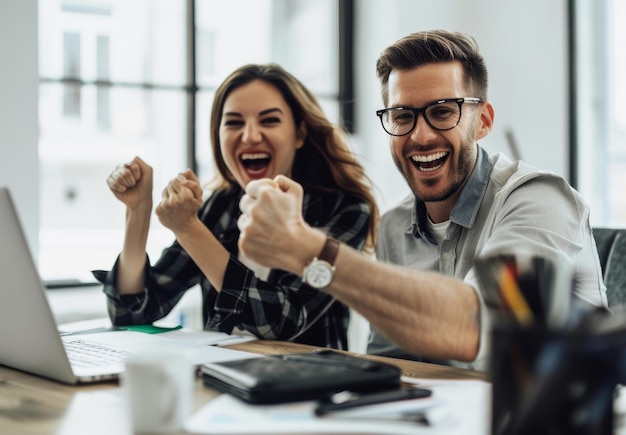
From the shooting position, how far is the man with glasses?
1115 mm

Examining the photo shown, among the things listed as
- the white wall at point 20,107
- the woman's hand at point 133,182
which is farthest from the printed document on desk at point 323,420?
the white wall at point 20,107

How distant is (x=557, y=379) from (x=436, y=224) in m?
1.01

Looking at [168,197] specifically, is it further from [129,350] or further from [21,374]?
[21,374]

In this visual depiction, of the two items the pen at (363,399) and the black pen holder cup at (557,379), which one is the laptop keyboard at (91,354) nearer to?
the pen at (363,399)

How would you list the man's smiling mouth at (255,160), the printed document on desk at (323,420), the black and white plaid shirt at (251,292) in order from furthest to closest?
1. the man's smiling mouth at (255,160)
2. the black and white plaid shirt at (251,292)
3. the printed document on desk at (323,420)

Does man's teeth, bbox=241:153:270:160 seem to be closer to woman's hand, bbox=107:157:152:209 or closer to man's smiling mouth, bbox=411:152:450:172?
woman's hand, bbox=107:157:152:209

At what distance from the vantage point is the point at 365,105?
3.52m

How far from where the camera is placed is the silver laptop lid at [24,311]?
3.37 feet

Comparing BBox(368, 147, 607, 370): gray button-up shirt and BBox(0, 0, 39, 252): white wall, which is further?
BBox(0, 0, 39, 252): white wall

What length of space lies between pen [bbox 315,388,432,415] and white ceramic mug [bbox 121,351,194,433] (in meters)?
0.16

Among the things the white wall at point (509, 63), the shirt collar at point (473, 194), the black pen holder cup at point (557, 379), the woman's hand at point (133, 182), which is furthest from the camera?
the white wall at point (509, 63)

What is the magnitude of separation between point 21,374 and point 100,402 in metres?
0.28

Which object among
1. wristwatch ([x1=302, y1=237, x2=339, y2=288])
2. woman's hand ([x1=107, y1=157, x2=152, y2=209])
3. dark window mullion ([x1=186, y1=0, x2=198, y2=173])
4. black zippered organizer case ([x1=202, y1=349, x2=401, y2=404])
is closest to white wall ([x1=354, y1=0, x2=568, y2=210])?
dark window mullion ([x1=186, y1=0, x2=198, y2=173])

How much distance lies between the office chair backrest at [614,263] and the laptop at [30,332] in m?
0.78
